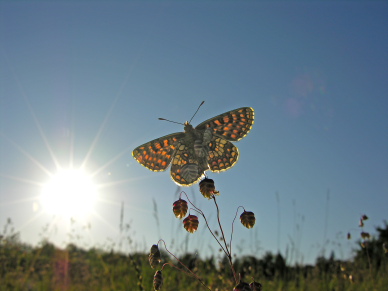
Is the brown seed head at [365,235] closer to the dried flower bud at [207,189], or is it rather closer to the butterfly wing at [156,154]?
the butterfly wing at [156,154]

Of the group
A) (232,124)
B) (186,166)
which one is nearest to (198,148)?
(186,166)

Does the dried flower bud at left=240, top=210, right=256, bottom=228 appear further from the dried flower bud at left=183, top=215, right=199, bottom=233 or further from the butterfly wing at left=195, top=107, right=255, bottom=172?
the butterfly wing at left=195, top=107, right=255, bottom=172

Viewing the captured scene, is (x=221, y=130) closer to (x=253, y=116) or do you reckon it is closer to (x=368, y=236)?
(x=253, y=116)

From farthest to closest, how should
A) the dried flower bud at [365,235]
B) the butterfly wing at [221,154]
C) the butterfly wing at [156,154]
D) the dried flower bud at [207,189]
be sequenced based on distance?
the dried flower bud at [365,235] → the butterfly wing at [156,154] → the butterfly wing at [221,154] → the dried flower bud at [207,189]

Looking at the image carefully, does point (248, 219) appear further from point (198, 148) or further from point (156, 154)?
point (156, 154)

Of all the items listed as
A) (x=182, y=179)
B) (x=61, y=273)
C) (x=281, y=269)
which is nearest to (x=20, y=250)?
(x=61, y=273)

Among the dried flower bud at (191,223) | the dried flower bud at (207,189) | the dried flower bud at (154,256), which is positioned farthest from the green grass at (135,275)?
the dried flower bud at (207,189)

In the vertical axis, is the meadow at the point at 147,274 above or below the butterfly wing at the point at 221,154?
below
